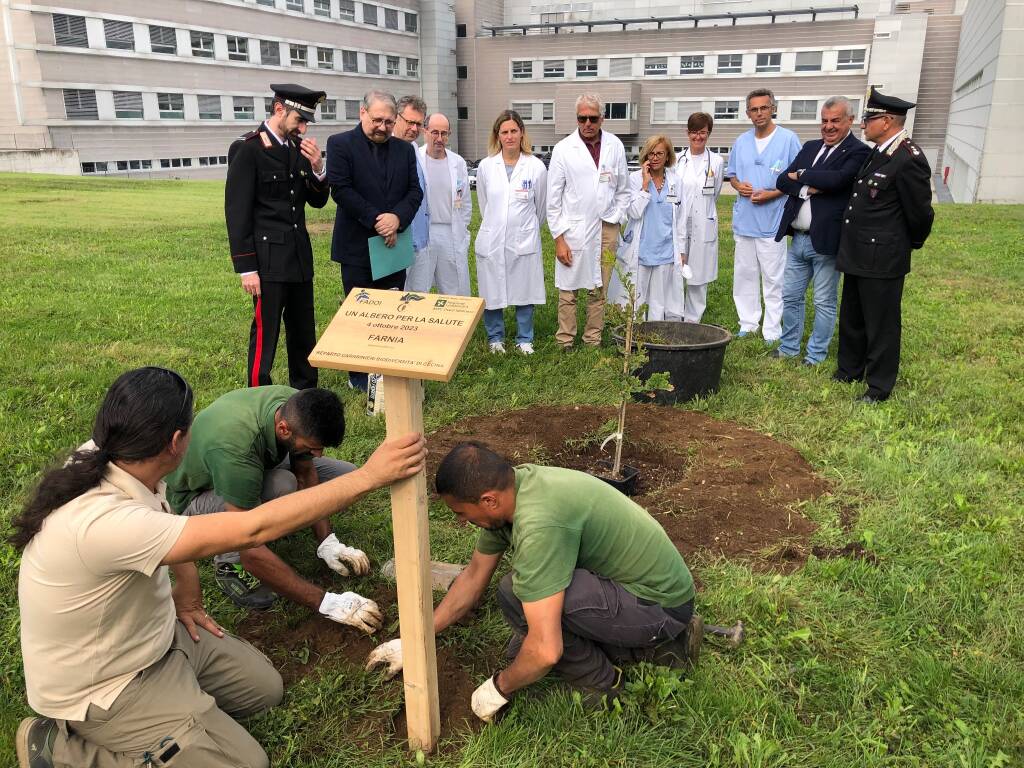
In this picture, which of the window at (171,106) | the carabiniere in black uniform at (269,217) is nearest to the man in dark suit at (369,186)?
the carabiniere in black uniform at (269,217)

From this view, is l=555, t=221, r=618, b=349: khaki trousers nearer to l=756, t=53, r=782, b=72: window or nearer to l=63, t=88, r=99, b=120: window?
l=63, t=88, r=99, b=120: window

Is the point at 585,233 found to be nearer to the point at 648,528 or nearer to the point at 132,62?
the point at 648,528

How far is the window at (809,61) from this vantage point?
148 feet

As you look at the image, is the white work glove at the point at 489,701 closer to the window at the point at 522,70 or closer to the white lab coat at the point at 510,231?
the white lab coat at the point at 510,231

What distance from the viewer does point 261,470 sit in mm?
3146

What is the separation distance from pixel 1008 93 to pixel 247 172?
2153 cm

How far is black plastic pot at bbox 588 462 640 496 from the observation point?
411cm

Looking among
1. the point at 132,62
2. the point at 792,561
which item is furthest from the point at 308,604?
the point at 132,62

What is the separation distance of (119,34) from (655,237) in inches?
1480

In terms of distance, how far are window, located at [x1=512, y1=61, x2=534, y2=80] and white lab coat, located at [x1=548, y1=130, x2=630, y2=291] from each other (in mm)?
49050

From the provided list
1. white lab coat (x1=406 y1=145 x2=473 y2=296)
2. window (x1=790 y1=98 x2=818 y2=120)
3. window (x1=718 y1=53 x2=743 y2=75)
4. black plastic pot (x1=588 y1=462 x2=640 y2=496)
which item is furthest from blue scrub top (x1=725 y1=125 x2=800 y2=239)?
window (x1=718 y1=53 x2=743 y2=75)

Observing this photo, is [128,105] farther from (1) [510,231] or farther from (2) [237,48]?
(1) [510,231]

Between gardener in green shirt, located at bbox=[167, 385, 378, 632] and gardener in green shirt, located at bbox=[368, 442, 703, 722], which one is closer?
gardener in green shirt, located at bbox=[368, 442, 703, 722]

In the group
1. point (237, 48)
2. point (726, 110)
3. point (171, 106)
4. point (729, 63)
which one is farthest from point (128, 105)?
point (729, 63)
